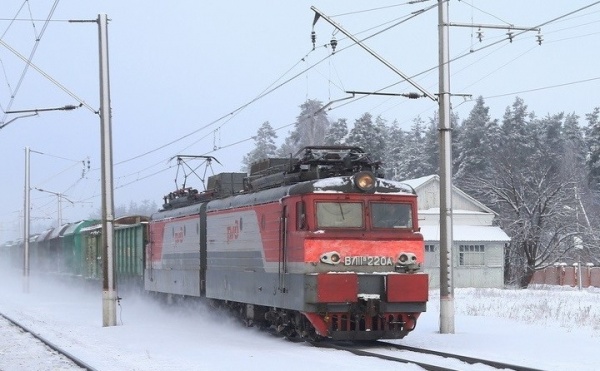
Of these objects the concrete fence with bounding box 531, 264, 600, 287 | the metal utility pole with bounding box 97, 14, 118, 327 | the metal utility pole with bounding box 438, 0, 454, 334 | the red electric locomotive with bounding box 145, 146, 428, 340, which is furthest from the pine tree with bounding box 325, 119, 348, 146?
the red electric locomotive with bounding box 145, 146, 428, 340

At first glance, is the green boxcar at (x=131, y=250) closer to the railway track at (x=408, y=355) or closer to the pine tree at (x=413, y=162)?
the railway track at (x=408, y=355)

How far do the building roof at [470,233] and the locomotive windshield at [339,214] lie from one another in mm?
33041

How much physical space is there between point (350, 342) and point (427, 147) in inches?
3059

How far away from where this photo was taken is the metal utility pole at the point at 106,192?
2391cm

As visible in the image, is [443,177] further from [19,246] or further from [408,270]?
[19,246]

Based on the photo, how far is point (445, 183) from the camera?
67.6 ft

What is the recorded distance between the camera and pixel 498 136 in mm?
89312

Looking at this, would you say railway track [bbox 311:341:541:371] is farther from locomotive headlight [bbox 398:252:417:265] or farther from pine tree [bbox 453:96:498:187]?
pine tree [bbox 453:96:498:187]

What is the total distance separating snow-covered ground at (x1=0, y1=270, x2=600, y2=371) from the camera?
1473cm

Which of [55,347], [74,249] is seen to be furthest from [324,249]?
[74,249]

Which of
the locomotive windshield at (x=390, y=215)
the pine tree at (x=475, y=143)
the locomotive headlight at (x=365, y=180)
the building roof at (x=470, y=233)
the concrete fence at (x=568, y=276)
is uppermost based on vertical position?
the pine tree at (x=475, y=143)

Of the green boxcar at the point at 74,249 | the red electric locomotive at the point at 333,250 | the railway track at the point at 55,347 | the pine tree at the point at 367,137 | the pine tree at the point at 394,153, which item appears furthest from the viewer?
the pine tree at the point at 394,153

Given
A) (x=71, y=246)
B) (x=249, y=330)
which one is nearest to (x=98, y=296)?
(x=71, y=246)

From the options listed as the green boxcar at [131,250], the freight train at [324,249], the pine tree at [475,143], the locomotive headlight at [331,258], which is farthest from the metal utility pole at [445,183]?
the pine tree at [475,143]
